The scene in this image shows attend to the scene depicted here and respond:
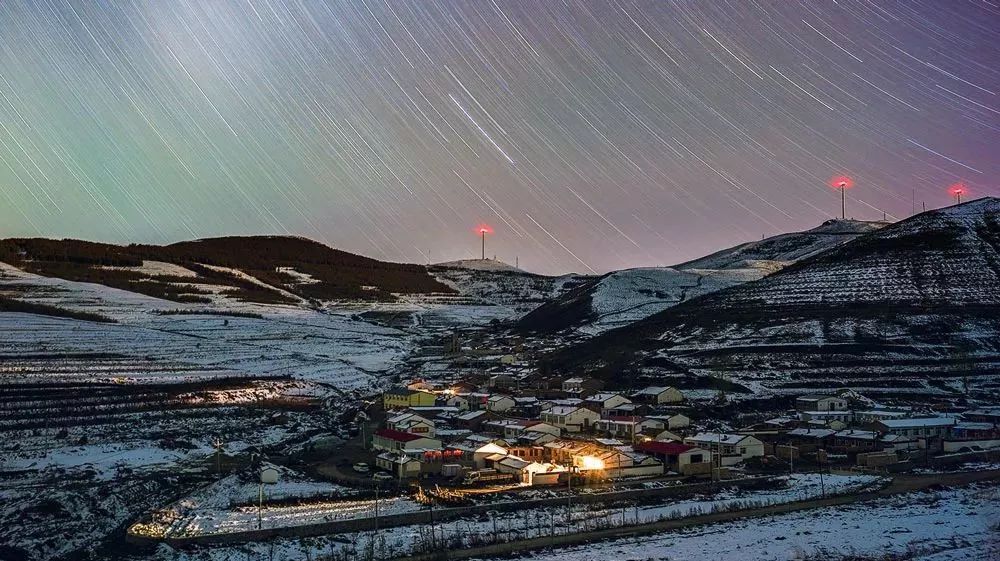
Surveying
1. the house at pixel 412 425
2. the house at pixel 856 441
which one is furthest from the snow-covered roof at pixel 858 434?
the house at pixel 412 425

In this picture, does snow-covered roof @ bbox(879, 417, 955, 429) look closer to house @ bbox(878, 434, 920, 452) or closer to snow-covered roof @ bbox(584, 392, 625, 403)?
house @ bbox(878, 434, 920, 452)

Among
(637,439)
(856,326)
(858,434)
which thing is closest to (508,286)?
(856,326)

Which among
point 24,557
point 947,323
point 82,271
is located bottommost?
point 24,557

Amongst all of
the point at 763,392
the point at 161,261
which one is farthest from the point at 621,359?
the point at 161,261

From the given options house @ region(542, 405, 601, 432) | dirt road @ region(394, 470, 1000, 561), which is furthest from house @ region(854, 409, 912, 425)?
house @ region(542, 405, 601, 432)

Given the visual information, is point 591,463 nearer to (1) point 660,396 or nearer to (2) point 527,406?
(2) point 527,406

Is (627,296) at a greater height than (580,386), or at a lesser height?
greater

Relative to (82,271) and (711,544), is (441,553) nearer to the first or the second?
(711,544)
